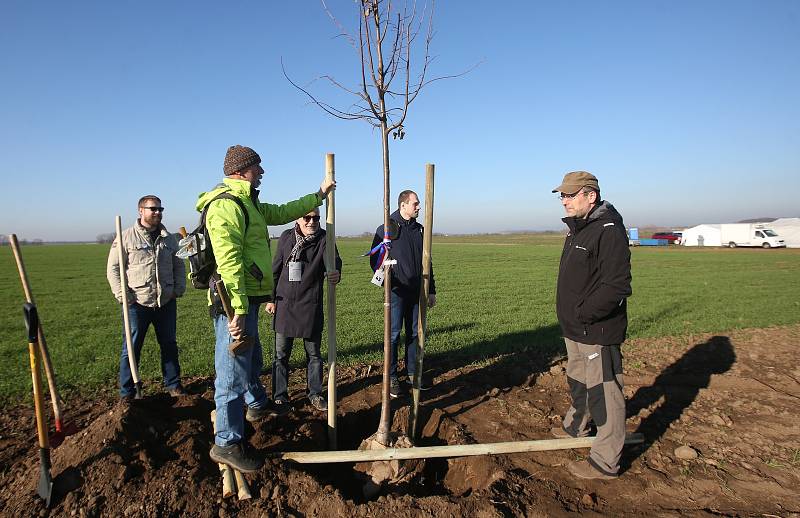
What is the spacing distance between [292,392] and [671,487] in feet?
13.5

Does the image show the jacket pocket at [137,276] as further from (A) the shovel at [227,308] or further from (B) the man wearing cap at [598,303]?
(B) the man wearing cap at [598,303]

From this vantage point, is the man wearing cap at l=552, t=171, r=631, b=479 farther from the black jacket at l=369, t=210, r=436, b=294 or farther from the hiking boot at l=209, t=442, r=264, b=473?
the hiking boot at l=209, t=442, r=264, b=473

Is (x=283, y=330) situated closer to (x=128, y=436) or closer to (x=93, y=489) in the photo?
(x=128, y=436)

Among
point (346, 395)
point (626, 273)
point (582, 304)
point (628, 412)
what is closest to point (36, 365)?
point (346, 395)

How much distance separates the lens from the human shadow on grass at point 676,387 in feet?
15.2

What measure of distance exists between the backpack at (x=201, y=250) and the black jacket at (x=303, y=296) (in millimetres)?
1568

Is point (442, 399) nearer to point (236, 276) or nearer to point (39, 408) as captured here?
point (236, 276)

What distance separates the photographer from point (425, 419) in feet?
16.2


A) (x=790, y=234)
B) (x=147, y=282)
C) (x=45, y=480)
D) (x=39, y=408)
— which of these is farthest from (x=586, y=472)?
(x=790, y=234)

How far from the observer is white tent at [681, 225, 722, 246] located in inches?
2252

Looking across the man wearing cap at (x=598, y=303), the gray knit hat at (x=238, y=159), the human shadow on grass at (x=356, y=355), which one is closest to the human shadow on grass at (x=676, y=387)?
the man wearing cap at (x=598, y=303)

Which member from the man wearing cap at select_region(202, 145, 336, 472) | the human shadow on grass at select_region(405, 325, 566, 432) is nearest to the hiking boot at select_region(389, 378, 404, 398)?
the human shadow on grass at select_region(405, 325, 566, 432)

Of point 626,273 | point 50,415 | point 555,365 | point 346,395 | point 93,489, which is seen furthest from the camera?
point 555,365

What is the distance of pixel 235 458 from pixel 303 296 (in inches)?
77.0
